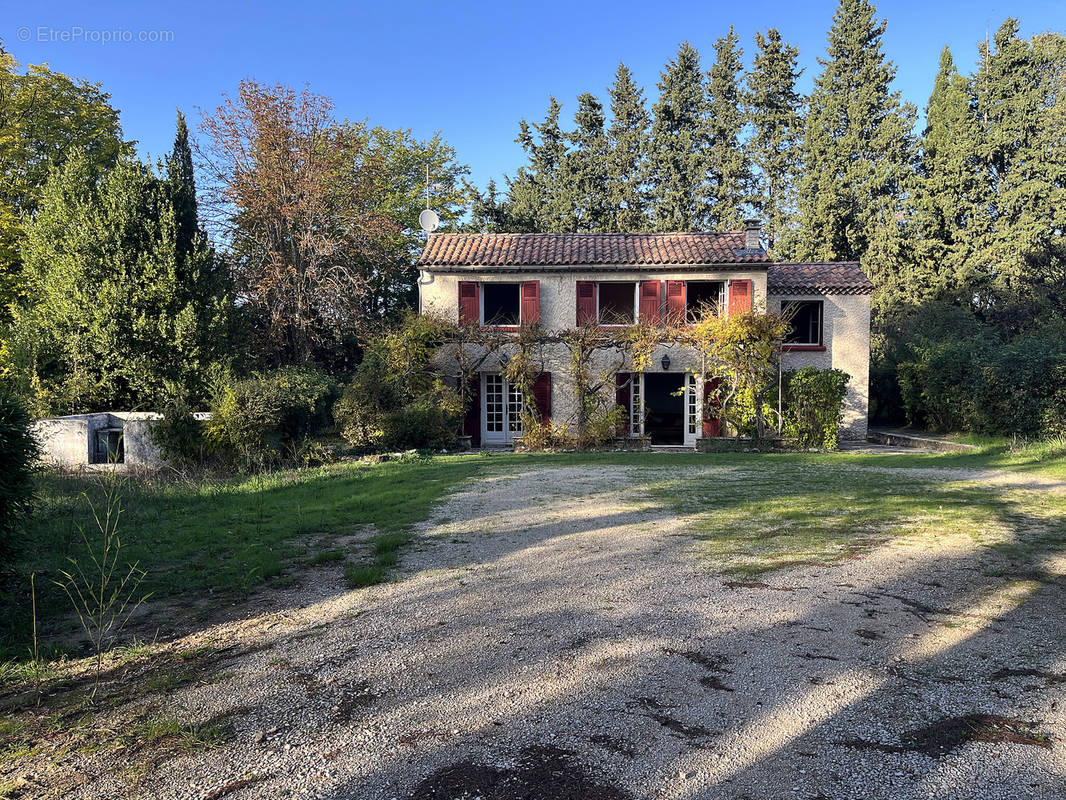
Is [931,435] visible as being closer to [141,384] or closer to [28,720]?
[28,720]

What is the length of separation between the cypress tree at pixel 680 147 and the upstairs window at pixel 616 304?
16571 mm

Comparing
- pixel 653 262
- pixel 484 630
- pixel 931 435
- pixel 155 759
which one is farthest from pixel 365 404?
pixel 931 435

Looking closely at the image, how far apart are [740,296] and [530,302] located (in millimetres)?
6144

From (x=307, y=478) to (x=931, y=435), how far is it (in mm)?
17222

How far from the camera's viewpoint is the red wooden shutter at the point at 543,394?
17453 mm

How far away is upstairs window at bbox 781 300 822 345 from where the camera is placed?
18358mm

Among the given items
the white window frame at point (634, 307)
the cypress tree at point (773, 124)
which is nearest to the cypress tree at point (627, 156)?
the cypress tree at point (773, 124)

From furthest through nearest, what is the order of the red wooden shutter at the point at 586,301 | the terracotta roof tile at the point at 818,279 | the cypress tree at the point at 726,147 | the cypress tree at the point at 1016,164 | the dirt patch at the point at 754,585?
1. the cypress tree at the point at 726,147
2. the cypress tree at the point at 1016,164
3. the terracotta roof tile at the point at 818,279
4. the red wooden shutter at the point at 586,301
5. the dirt patch at the point at 754,585

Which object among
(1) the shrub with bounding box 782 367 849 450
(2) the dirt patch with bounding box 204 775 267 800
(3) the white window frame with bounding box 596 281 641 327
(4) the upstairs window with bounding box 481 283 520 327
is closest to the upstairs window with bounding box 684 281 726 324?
(3) the white window frame with bounding box 596 281 641 327

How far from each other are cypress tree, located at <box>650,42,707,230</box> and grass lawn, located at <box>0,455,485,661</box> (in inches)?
1066

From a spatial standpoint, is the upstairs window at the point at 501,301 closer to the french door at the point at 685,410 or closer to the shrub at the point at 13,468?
the french door at the point at 685,410

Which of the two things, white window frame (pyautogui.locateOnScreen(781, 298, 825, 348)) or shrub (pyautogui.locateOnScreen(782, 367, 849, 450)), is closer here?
shrub (pyautogui.locateOnScreen(782, 367, 849, 450))

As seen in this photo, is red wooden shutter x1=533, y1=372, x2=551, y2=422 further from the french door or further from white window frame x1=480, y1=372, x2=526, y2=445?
the french door

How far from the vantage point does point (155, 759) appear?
8.42 ft
